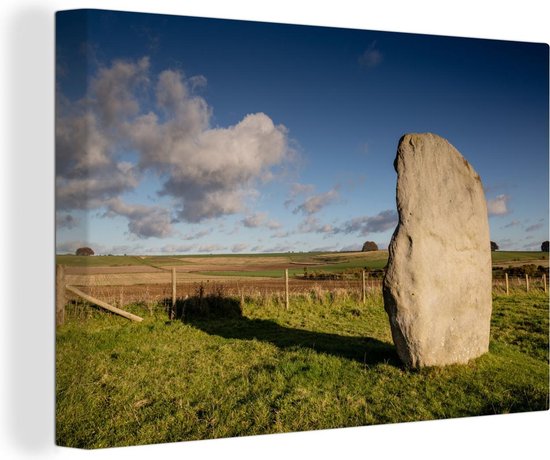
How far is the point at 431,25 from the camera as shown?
26.0 ft

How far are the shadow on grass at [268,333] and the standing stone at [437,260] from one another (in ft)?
2.67

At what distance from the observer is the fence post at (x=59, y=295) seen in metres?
5.96

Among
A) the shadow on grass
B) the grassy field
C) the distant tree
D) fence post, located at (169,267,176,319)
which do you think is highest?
the distant tree

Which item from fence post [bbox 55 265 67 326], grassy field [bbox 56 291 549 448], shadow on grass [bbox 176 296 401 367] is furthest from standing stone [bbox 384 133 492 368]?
fence post [bbox 55 265 67 326]

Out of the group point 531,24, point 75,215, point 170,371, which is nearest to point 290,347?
point 170,371

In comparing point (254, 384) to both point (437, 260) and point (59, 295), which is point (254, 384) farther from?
point (437, 260)

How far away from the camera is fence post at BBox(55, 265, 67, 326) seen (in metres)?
5.96

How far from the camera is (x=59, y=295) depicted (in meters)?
6.35

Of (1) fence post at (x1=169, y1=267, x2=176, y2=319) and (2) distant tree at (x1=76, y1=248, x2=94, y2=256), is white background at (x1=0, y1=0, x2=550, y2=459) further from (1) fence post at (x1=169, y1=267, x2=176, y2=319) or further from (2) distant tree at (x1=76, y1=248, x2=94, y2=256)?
(1) fence post at (x1=169, y1=267, x2=176, y2=319)

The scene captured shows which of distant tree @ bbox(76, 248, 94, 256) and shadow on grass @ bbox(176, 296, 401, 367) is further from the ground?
distant tree @ bbox(76, 248, 94, 256)

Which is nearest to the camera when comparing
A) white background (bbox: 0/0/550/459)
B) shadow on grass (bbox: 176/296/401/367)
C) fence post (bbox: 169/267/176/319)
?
white background (bbox: 0/0/550/459)

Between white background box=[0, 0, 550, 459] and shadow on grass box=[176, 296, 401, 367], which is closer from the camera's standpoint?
white background box=[0, 0, 550, 459]

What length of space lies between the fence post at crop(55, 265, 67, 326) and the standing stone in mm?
4458

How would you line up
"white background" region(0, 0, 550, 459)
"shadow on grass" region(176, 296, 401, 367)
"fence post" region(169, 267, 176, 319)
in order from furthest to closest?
"fence post" region(169, 267, 176, 319)
"shadow on grass" region(176, 296, 401, 367)
"white background" region(0, 0, 550, 459)
